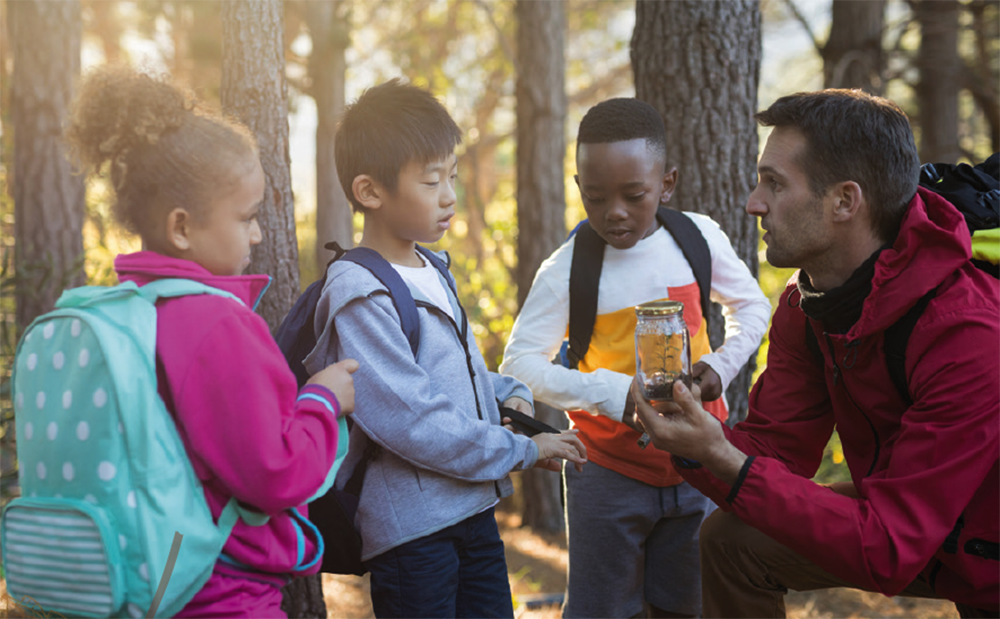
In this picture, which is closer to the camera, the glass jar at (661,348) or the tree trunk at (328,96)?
the glass jar at (661,348)

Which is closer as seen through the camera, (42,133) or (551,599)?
(551,599)

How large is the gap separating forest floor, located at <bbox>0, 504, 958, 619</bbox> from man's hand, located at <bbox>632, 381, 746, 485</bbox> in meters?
2.18

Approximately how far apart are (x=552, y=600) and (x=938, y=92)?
10055 mm

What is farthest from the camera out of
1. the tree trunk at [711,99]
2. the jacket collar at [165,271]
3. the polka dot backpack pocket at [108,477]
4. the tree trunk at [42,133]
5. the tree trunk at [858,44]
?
the tree trunk at [858,44]

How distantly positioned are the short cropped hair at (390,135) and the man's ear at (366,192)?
0.06ft

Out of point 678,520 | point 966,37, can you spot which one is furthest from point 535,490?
point 966,37

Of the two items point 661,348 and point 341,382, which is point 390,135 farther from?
point 661,348

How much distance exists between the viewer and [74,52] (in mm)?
6180

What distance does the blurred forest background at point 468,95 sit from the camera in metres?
3.30

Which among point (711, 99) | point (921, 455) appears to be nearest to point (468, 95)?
point (711, 99)

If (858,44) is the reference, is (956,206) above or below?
below

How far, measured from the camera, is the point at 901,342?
2.32 meters

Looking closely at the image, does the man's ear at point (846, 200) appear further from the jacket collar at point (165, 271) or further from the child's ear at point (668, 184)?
the jacket collar at point (165, 271)

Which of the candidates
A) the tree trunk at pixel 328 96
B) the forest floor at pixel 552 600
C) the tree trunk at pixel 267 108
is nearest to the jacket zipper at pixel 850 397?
the tree trunk at pixel 267 108
